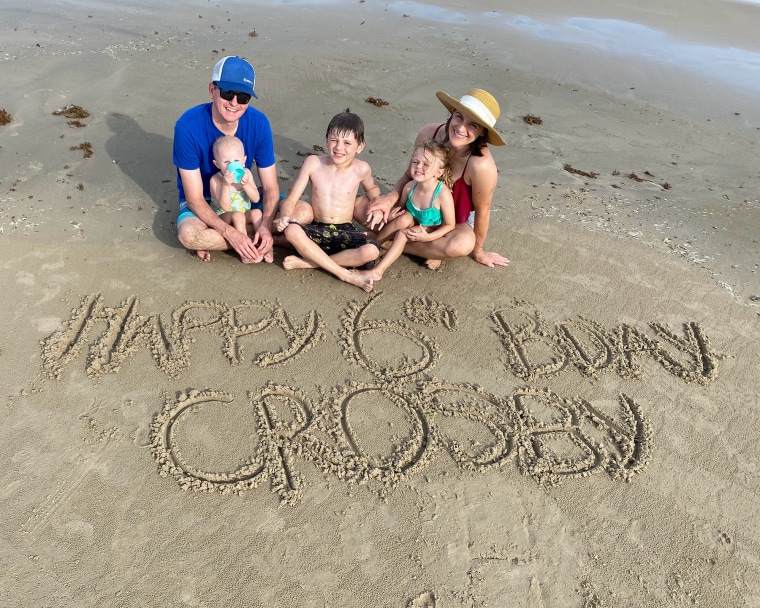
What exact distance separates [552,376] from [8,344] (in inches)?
119

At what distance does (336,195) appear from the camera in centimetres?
380

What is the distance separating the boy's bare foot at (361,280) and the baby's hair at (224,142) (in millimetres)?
1116

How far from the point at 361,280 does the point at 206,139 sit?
137 centimetres

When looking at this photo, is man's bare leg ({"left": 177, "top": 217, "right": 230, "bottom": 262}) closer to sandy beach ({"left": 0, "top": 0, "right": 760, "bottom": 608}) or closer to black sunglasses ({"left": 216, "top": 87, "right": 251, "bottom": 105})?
sandy beach ({"left": 0, "top": 0, "right": 760, "bottom": 608})

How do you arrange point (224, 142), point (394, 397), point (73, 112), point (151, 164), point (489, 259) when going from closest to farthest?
point (394, 397) → point (224, 142) → point (489, 259) → point (151, 164) → point (73, 112)

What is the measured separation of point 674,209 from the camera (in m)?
4.96

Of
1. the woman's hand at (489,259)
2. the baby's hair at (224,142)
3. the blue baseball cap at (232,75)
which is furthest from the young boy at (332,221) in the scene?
the woman's hand at (489,259)

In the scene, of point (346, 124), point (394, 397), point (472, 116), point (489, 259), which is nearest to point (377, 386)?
point (394, 397)

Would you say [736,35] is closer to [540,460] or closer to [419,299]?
[419,299]

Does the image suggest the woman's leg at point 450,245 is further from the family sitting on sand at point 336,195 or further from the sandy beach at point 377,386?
the sandy beach at point 377,386

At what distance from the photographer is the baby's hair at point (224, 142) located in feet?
11.8

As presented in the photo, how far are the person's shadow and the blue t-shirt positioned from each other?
33cm

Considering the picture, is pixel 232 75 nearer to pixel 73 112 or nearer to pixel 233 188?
pixel 233 188

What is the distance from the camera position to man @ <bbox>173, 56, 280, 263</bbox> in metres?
3.49
